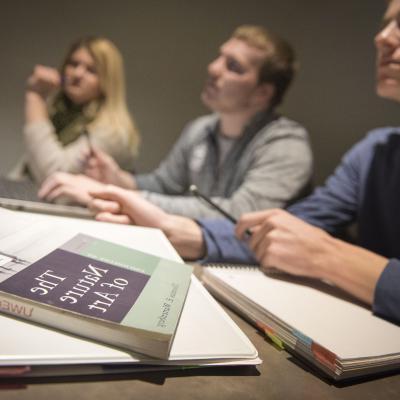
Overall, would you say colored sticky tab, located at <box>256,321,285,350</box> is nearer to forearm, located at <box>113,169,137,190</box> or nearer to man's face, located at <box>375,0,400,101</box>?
man's face, located at <box>375,0,400,101</box>

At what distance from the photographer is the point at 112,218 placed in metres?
0.71

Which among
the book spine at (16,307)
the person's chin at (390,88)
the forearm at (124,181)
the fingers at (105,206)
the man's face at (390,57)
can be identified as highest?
the man's face at (390,57)

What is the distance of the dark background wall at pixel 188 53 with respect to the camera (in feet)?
4.66

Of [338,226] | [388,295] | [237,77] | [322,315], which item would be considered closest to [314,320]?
[322,315]

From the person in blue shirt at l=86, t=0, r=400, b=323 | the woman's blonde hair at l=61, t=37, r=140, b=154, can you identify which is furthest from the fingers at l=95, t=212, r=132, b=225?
the woman's blonde hair at l=61, t=37, r=140, b=154

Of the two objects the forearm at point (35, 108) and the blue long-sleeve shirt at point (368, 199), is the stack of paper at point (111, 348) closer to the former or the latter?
the blue long-sleeve shirt at point (368, 199)

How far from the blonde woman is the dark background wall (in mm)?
95

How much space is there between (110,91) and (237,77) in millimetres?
590

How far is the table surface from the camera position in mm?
277

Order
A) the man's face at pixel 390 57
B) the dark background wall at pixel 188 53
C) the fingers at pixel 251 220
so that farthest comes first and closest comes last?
the dark background wall at pixel 188 53, the man's face at pixel 390 57, the fingers at pixel 251 220

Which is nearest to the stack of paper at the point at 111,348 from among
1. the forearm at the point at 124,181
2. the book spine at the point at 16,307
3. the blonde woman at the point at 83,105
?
the book spine at the point at 16,307

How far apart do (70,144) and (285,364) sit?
135 centimetres

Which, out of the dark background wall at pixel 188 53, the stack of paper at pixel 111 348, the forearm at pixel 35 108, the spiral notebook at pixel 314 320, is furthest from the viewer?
the forearm at pixel 35 108

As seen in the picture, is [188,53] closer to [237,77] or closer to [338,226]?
[237,77]
